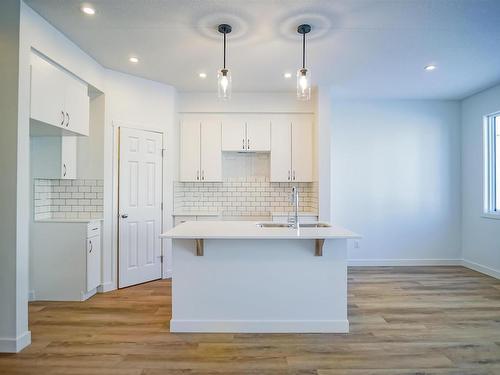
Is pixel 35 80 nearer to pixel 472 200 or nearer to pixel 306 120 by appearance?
pixel 306 120

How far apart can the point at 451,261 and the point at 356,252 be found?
1555 mm

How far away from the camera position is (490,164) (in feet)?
15.2

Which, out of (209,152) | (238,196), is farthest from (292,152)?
(209,152)

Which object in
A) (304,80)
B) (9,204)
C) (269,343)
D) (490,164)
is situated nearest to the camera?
(9,204)

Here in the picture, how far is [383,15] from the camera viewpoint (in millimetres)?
2629

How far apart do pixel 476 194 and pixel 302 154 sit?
275cm

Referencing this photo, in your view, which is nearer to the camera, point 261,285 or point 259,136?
point 261,285

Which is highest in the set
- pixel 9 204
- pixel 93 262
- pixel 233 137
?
pixel 233 137

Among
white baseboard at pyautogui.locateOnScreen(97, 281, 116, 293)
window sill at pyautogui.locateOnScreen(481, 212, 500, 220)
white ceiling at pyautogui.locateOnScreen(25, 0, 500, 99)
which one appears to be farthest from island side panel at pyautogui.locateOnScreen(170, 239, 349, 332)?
window sill at pyautogui.locateOnScreen(481, 212, 500, 220)

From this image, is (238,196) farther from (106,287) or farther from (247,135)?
(106,287)

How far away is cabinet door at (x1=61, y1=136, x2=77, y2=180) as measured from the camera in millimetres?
3578

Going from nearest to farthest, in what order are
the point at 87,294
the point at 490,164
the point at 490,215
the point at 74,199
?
1. the point at 87,294
2. the point at 74,199
3. the point at 490,215
4. the point at 490,164

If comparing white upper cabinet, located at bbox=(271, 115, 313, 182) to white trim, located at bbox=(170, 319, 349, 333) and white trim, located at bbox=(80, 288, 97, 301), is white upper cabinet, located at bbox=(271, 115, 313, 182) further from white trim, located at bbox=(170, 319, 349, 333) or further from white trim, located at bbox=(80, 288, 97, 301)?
white trim, located at bbox=(80, 288, 97, 301)

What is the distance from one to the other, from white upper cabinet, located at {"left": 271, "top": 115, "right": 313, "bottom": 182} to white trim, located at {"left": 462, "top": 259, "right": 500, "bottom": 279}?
2.88 metres
